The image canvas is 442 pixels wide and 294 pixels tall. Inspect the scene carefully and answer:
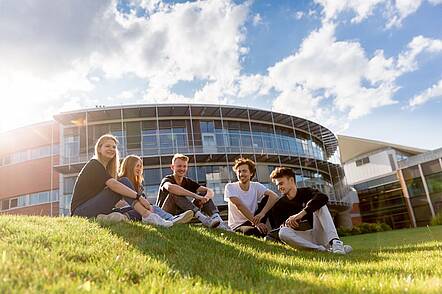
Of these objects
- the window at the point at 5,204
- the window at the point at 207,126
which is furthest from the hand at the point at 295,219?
the window at the point at 5,204

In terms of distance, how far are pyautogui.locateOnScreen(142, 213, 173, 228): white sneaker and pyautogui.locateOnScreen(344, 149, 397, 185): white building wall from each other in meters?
38.4

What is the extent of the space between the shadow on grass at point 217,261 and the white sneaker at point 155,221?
26 centimetres

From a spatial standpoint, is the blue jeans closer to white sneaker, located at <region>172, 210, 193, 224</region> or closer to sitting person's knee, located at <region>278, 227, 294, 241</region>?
white sneaker, located at <region>172, 210, 193, 224</region>

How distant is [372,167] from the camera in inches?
1594

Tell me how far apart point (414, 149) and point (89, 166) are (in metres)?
45.6

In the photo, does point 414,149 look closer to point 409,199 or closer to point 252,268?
point 409,199

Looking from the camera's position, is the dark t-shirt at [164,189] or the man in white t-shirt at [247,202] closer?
the man in white t-shirt at [247,202]

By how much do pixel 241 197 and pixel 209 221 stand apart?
2.41 ft

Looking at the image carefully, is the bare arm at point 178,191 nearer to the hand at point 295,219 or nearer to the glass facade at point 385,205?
the hand at point 295,219

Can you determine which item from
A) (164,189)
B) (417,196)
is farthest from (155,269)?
(417,196)

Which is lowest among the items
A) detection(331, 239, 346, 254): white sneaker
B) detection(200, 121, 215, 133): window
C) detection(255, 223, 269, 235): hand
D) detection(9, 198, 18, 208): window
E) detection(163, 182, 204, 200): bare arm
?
detection(331, 239, 346, 254): white sneaker

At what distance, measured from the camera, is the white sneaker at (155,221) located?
14.7 feet

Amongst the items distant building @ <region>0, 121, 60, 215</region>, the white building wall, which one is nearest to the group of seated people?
distant building @ <region>0, 121, 60, 215</region>

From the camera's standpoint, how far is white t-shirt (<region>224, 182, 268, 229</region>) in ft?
19.0
